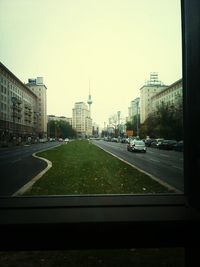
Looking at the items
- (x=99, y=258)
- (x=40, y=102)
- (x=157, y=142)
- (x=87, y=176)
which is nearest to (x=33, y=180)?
(x=87, y=176)

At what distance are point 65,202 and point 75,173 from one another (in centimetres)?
213

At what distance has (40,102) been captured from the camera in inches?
195

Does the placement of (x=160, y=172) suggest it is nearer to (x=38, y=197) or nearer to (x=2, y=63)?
(x=38, y=197)

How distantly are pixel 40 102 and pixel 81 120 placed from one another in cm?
115

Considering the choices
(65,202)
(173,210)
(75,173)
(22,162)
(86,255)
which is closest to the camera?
(173,210)

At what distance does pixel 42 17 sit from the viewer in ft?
12.9

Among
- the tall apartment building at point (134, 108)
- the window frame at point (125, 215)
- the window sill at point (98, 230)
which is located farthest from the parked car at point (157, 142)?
the window sill at point (98, 230)

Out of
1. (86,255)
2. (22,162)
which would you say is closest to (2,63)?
(22,162)

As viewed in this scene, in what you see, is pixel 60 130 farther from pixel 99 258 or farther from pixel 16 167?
pixel 99 258

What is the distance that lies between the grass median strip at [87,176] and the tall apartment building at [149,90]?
1.16 m

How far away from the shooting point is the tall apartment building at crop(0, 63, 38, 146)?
154 inches

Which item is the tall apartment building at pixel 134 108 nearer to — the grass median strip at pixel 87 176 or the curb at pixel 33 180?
the grass median strip at pixel 87 176

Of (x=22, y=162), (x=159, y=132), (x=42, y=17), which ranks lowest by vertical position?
(x=22, y=162)

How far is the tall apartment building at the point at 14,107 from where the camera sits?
392 centimetres
